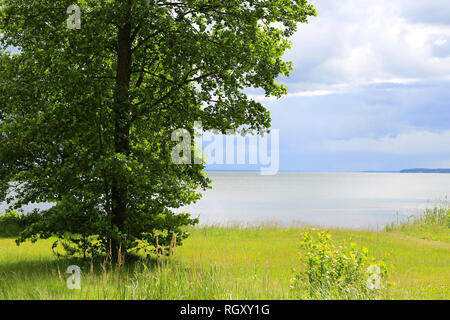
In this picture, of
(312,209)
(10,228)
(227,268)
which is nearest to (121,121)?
(227,268)

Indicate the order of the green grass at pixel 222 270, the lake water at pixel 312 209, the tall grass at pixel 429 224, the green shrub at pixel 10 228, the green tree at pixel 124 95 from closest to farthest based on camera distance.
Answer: the green grass at pixel 222 270 < the green tree at pixel 124 95 < the tall grass at pixel 429 224 < the green shrub at pixel 10 228 < the lake water at pixel 312 209

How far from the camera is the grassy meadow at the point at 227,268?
8.52m

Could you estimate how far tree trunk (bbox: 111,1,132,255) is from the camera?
13781 mm

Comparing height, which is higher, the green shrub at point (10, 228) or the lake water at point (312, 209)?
the green shrub at point (10, 228)

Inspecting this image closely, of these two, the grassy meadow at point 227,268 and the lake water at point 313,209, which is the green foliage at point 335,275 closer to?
the grassy meadow at point 227,268

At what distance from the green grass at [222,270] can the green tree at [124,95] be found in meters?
1.95

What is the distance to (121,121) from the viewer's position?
13891mm

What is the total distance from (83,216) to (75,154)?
206 cm

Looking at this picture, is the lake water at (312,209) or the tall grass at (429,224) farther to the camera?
the lake water at (312,209)

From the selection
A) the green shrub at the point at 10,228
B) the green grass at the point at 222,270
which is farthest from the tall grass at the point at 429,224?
the green shrub at the point at 10,228

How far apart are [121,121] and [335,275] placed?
810 centimetres

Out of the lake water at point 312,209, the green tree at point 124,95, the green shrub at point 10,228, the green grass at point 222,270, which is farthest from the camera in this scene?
the lake water at point 312,209

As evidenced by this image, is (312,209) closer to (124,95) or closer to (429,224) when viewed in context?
(429,224)

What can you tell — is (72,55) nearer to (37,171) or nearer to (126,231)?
(37,171)
